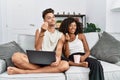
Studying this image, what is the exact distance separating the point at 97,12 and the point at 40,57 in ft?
8.87

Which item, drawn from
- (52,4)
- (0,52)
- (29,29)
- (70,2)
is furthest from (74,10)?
(0,52)

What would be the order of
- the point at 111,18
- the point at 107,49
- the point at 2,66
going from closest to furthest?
the point at 2,66
the point at 107,49
the point at 111,18

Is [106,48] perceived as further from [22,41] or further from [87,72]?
[22,41]

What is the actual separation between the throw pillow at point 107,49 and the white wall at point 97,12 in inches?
49.5

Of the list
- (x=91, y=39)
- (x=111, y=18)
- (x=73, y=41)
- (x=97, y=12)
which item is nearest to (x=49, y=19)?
(x=73, y=41)

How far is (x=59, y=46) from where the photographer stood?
9.02 ft

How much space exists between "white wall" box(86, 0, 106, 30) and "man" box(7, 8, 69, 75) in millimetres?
1832

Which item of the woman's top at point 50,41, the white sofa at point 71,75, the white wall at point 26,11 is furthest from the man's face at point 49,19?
the white wall at point 26,11

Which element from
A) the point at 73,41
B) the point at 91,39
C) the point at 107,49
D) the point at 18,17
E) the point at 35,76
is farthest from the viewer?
the point at 18,17

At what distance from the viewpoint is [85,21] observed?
5609mm

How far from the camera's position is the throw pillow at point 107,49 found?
2.93 meters

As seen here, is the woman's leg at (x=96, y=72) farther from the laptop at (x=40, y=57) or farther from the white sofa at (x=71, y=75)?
the laptop at (x=40, y=57)

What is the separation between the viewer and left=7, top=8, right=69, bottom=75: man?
2461 millimetres

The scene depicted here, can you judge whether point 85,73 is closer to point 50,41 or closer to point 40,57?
point 40,57
